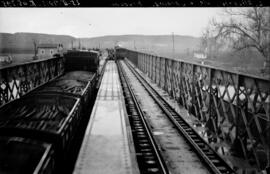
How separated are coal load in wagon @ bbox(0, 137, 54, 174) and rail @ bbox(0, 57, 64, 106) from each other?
13.0 ft

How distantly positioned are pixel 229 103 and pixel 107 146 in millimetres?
3684

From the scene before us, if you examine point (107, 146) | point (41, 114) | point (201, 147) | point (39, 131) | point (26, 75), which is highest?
point (26, 75)

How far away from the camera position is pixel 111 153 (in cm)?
562

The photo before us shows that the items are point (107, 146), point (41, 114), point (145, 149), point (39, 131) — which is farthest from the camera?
point (41, 114)

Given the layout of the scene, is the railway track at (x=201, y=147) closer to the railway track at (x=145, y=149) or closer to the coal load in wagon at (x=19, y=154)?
the railway track at (x=145, y=149)

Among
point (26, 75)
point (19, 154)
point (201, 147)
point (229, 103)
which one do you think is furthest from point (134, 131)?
point (26, 75)

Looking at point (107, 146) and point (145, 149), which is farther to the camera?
point (145, 149)

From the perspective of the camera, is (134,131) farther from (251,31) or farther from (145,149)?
(251,31)

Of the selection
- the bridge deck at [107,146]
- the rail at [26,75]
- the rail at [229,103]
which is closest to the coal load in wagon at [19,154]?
the bridge deck at [107,146]

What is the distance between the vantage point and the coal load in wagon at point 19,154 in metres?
4.93

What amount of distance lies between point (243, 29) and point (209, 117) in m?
15.2

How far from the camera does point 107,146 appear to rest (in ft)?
19.9

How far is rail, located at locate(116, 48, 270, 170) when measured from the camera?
229 inches

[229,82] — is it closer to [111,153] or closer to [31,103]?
[111,153]
